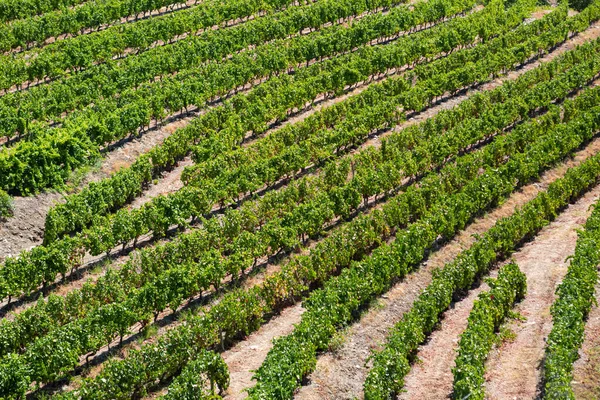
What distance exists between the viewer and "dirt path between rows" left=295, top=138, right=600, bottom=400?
2147cm

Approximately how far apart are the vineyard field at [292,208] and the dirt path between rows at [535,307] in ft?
0.25

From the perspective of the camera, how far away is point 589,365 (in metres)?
21.9

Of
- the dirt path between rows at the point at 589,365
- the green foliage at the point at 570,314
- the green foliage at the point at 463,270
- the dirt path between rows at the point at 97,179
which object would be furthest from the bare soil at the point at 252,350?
the dirt path between rows at the point at 97,179

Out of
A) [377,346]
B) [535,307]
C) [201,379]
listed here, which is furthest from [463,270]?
[201,379]

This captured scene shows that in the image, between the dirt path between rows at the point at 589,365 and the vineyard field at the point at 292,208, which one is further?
the vineyard field at the point at 292,208

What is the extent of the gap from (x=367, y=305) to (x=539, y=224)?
7.81 m

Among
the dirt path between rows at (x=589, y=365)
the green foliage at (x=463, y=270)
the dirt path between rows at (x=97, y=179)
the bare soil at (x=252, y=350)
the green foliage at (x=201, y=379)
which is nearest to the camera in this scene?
the green foliage at (x=201, y=379)

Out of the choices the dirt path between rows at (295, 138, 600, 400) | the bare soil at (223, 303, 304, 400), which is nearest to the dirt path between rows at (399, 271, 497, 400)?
the dirt path between rows at (295, 138, 600, 400)

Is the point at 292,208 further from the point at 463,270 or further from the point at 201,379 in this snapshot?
the point at 201,379

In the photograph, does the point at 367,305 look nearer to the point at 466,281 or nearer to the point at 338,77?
the point at 466,281

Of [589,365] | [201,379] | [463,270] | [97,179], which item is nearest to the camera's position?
[201,379]

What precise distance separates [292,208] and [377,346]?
7.80 m

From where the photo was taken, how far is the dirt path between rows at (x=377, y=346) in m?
21.5

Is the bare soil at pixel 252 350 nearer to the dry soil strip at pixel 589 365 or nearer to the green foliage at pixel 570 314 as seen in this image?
the green foliage at pixel 570 314
